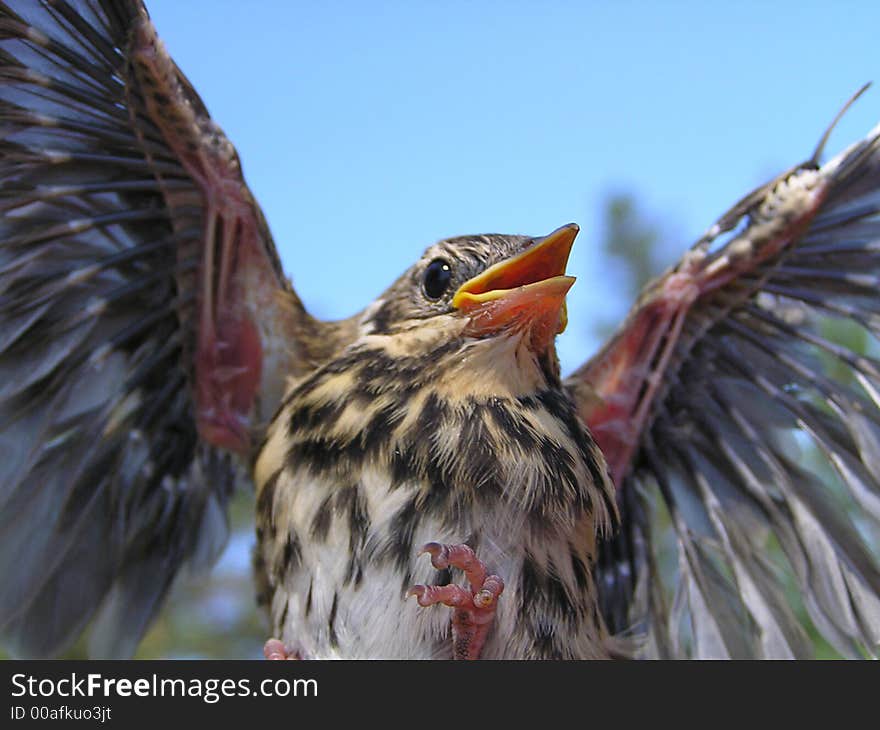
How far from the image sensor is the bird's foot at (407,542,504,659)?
1.75 meters

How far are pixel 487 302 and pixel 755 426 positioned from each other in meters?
1.23

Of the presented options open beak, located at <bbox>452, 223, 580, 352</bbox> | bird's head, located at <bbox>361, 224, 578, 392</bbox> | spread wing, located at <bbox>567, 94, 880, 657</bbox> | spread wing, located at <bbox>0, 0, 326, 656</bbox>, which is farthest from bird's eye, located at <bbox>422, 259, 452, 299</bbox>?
spread wing, located at <bbox>567, 94, 880, 657</bbox>

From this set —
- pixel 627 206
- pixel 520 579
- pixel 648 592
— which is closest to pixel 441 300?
pixel 520 579

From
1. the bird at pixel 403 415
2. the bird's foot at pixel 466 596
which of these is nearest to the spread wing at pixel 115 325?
the bird at pixel 403 415

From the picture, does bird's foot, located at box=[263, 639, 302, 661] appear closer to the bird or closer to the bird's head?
the bird

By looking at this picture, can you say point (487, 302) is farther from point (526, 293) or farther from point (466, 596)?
point (466, 596)

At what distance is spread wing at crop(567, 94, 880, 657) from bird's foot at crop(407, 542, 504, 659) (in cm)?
104

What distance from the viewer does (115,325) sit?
259cm

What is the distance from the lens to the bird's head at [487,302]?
1916mm

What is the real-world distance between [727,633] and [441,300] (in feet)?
4.69

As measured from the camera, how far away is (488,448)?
1971mm

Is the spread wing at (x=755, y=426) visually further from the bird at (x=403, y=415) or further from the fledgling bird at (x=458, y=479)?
the fledgling bird at (x=458, y=479)

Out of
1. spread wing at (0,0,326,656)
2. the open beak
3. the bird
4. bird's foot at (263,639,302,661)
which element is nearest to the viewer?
the open beak
